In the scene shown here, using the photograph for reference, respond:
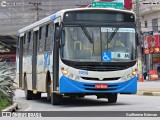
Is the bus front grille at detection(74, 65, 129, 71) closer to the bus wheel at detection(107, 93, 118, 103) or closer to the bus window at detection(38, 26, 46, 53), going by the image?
the bus wheel at detection(107, 93, 118, 103)

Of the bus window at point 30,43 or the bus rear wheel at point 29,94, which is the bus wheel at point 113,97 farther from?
the bus rear wheel at point 29,94

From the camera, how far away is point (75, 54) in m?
16.9

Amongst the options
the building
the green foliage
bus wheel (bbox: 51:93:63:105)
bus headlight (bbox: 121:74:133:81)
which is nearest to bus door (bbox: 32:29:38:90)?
bus wheel (bbox: 51:93:63:105)

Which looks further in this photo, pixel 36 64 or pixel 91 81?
pixel 36 64

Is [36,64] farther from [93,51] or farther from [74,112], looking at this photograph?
[74,112]

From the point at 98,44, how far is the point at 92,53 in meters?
0.41

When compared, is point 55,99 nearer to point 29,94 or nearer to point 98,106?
point 98,106

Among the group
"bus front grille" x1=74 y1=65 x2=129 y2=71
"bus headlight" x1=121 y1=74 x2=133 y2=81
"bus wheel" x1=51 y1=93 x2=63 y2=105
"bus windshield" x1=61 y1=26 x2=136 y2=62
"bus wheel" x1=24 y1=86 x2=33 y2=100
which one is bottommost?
"bus wheel" x1=24 y1=86 x2=33 y2=100

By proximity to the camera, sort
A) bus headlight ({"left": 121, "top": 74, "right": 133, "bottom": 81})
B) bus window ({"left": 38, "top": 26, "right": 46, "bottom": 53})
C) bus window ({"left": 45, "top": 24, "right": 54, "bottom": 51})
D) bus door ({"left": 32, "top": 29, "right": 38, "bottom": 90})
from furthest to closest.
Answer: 1. bus door ({"left": 32, "top": 29, "right": 38, "bottom": 90})
2. bus window ({"left": 38, "top": 26, "right": 46, "bottom": 53})
3. bus window ({"left": 45, "top": 24, "right": 54, "bottom": 51})
4. bus headlight ({"left": 121, "top": 74, "right": 133, "bottom": 81})

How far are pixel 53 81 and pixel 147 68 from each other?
1575 inches

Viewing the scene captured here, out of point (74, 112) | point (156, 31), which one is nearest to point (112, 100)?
point (74, 112)

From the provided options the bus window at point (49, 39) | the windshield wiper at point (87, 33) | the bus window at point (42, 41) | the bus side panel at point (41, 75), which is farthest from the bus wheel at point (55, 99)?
the windshield wiper at point (87, 33)

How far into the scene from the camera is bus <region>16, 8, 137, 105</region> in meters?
16.8

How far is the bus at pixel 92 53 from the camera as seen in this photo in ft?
55.2
